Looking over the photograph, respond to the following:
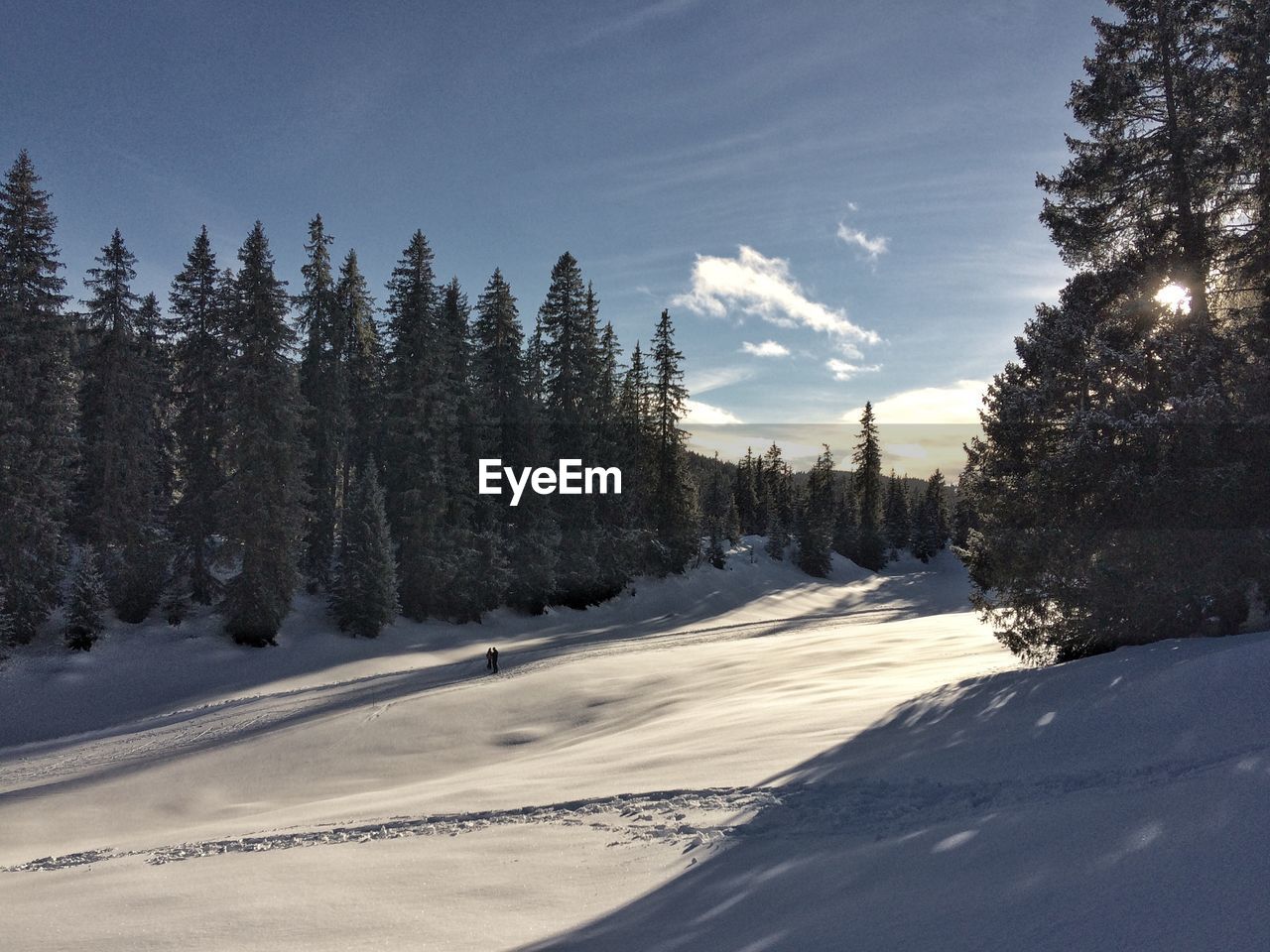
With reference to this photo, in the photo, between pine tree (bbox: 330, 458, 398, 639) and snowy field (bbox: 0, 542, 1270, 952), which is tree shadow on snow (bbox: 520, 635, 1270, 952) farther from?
pine tree (bbox: 330, 458, 398, 639)

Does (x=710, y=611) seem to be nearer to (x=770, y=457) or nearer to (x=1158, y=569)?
(x=1158, y=569)

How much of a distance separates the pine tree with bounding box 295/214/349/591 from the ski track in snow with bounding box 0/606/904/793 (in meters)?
12.9

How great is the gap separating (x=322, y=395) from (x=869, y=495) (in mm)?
60190

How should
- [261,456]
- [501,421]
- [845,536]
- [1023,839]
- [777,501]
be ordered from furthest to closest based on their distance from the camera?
[777,501]
[845,536]
[501,421]
[261,456]
[1023,839]

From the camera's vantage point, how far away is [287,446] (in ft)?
98.1

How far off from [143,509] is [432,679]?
1938 cm

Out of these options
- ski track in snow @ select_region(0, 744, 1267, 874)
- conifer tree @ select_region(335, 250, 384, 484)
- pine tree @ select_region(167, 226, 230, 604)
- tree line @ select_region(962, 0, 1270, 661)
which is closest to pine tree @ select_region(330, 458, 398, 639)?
pine tree @ select_region(167, 226, 230, 604)

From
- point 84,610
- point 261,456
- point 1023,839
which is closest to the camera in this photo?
point 1023,839

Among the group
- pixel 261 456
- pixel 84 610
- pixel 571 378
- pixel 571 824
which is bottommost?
pixel 571 824

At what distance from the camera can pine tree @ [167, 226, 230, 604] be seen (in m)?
30.1

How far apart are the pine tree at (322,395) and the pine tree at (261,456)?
4.87m

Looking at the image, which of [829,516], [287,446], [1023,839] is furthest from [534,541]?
[829,516]

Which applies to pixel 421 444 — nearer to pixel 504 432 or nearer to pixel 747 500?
pixel 504 432

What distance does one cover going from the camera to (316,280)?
39156 mm
